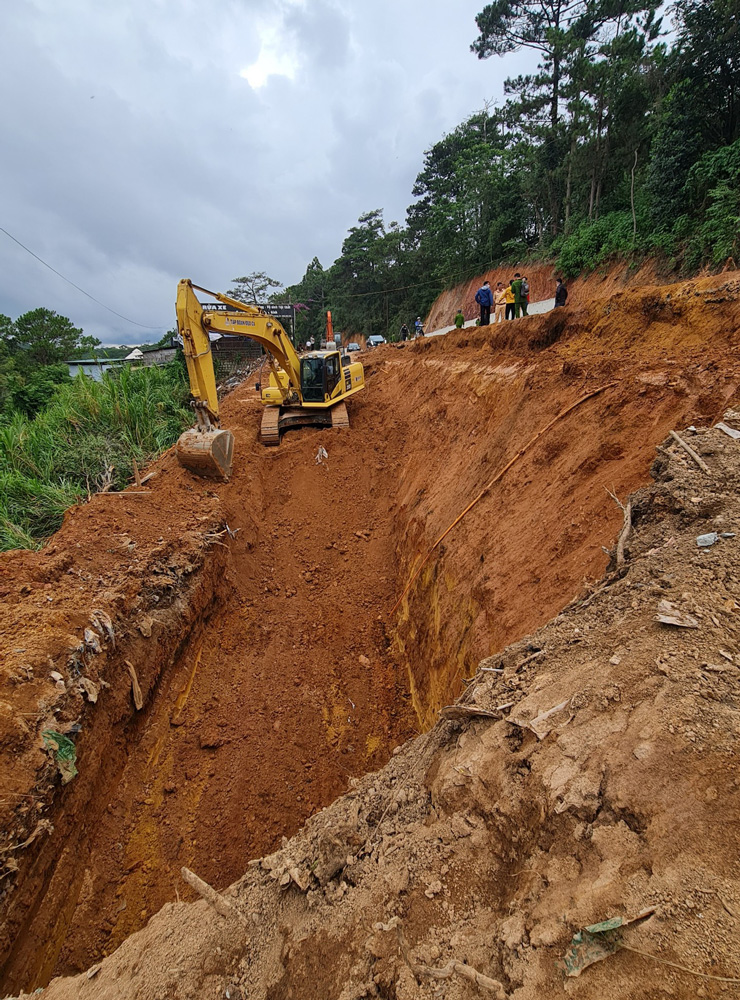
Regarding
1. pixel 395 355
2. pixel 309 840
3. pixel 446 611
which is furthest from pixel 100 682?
pixel 395 355

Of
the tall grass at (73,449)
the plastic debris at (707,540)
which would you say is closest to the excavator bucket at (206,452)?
the tall grass at (73,449)

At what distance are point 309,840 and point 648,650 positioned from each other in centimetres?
229

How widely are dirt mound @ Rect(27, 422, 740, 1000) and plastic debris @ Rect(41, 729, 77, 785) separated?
1.63m

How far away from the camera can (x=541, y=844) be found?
1860mm

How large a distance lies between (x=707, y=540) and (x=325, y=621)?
Result: 5.63 m

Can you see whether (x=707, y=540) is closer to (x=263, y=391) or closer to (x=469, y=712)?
(x=469, y=712)

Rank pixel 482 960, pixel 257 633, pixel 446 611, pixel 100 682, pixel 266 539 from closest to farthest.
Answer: pixel 482 960
pixel 100 682
pixel 446 611
pixel 257 633
pixel 266 539

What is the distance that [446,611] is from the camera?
5.57 m

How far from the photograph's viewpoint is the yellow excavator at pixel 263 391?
8.74 meters

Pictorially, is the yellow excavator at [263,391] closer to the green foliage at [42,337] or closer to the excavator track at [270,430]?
the excavator track at [270,430]

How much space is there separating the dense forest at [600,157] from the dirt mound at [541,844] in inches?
456

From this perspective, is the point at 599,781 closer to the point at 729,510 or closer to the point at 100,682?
the point at 729,510

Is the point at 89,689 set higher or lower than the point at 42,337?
lower

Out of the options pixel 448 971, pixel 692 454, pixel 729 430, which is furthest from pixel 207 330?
pixel 448 971
